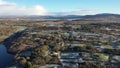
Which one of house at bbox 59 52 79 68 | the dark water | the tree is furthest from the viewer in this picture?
the tree

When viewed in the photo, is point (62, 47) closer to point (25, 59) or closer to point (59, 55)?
point (59, 55)

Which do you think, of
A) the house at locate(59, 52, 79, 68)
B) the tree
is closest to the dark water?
the tree

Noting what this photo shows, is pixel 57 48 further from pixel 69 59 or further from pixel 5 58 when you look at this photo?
pixel 5 58

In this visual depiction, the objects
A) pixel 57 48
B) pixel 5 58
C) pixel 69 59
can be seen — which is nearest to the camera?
pixel 69 59

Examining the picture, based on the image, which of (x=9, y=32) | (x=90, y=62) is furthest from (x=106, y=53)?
(x=9, y=32)

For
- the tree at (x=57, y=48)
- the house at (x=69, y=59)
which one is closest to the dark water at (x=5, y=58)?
the tree at (x=57, y=48)

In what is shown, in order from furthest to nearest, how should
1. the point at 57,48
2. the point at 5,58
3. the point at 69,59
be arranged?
the point at 57,48 → the point at 5,58 → the point at 69,59

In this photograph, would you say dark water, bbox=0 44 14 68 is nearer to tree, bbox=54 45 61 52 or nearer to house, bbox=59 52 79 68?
tree, bbox=54 45 61 52

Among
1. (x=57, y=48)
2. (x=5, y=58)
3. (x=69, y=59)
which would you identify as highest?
(x=57, y=48)

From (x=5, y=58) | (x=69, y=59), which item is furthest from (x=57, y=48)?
(x=5, y=58)
